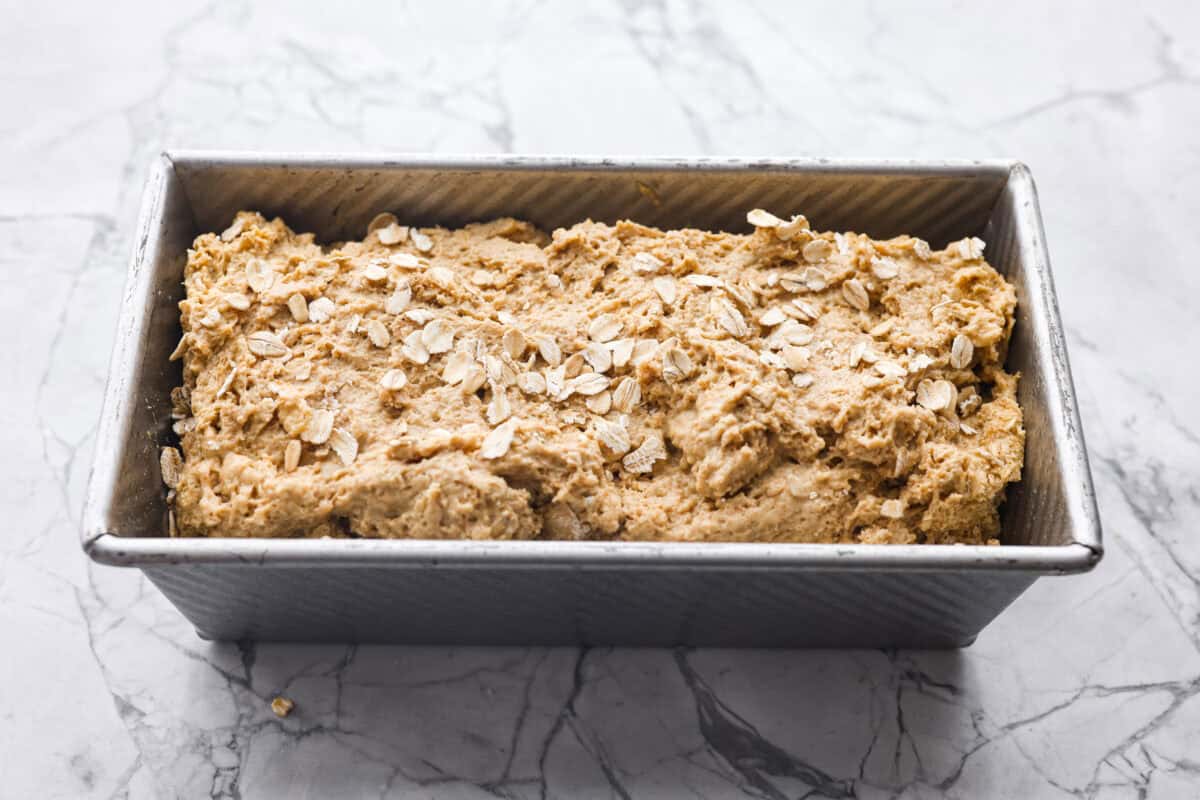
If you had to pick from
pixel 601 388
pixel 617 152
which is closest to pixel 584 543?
pixel 601 388

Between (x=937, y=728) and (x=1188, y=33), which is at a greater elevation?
(x=1188, y=33)

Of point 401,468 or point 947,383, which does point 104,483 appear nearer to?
point 401,468

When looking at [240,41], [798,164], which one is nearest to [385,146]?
[240,41]

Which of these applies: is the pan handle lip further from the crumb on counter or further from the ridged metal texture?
the crumb on counter

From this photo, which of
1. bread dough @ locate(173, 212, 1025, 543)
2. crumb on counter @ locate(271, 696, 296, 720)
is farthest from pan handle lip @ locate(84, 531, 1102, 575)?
crumb on counter @ locate(271, 696, 296, 720)

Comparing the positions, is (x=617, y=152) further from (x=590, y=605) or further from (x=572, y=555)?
(x=572, y=555)

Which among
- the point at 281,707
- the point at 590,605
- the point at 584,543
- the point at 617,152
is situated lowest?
the point at 281,707
